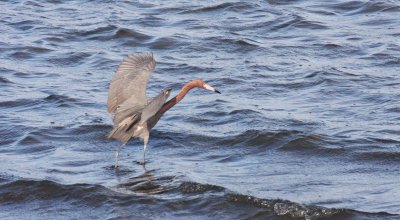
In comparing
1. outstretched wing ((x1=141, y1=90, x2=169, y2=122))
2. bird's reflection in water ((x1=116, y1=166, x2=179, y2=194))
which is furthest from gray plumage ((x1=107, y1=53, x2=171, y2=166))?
bird's reflection in water ((x1=116, y1=166, x2=179, y2=194))

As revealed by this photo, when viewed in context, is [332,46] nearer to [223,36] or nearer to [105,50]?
[223,36]

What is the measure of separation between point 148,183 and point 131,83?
1.27 metres

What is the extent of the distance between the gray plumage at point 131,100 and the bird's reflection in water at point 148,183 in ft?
1.61

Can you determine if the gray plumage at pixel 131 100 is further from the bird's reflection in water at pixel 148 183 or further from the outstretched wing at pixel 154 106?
the bird's reflection in water at pixel 148 183

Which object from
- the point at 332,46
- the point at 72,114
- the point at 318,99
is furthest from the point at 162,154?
the point at 332,46

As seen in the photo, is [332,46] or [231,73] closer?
[231,73]

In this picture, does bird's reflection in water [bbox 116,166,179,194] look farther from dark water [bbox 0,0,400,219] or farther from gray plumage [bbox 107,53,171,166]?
gray plumage [bbox 107,53,171,166]

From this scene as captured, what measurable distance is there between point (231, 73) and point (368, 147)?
143 inches

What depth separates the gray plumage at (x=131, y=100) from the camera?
404 inches

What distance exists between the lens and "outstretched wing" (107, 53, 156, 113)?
10.4 metres

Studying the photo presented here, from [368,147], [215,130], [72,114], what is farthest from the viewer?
[72,114]

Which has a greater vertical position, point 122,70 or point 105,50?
point 122,70

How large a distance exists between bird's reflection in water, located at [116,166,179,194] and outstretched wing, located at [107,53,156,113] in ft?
2.69

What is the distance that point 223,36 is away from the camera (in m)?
15.6
